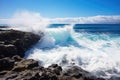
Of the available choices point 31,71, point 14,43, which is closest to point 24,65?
point 31,71

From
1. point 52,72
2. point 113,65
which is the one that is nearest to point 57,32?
point 113,65

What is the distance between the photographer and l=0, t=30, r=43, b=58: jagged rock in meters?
12.2

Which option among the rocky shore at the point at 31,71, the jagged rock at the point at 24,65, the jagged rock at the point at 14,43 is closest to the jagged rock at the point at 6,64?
the rocky shore at the point at 31,71

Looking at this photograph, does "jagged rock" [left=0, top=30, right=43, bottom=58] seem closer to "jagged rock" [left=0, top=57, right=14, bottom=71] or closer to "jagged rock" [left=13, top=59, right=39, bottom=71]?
"jagged rock" [left=0, top=57, right=14, bottom=71]

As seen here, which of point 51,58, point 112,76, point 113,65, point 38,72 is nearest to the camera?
point 38,72

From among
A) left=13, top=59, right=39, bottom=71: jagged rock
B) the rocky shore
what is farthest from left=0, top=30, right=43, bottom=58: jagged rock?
left=13, top=59, right=39, bottom=71: jagged rock

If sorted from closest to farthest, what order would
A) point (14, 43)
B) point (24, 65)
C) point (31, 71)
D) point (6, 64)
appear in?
point (31, 71)
point (24, 65)
point (6, 64)
point (14, 43)

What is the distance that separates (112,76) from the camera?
10.0 m

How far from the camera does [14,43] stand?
14.4m

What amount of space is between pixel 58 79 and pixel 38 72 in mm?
1060

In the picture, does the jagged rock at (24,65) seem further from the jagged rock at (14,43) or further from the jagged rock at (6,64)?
the jagged rock at (14,43)

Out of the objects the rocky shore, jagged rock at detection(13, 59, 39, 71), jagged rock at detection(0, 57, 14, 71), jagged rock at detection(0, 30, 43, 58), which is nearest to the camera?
the rocky shore

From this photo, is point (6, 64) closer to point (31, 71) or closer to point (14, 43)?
point (31, 71)

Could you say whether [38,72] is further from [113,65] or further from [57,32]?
[57,32]
